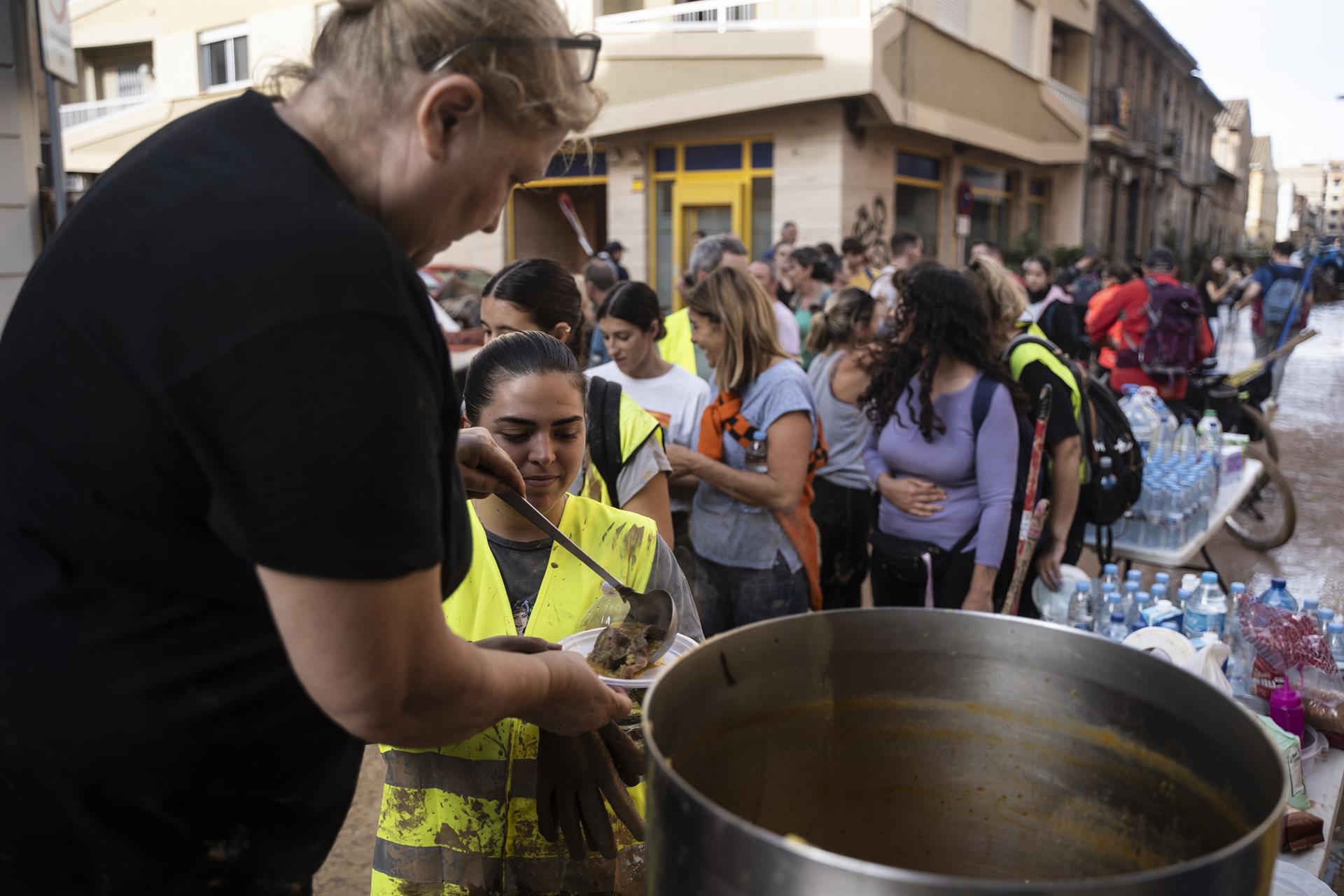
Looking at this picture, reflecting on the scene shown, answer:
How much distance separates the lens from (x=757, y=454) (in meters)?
3.80

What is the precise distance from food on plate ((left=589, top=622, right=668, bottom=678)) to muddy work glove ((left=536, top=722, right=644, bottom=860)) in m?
0.13

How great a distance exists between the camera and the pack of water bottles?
182 inches

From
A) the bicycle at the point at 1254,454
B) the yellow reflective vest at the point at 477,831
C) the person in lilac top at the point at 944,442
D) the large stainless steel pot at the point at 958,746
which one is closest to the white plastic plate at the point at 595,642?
the yellow reflective vest at the point at 477,831

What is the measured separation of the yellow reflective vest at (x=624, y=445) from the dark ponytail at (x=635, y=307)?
0.96 m

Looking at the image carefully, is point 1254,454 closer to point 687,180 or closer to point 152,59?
point 687,180

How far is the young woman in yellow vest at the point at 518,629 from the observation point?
5.96 ft

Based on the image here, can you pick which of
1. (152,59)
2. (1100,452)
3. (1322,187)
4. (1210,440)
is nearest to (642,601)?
(1100,452)

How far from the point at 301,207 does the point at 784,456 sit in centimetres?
292

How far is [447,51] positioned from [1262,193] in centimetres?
8802

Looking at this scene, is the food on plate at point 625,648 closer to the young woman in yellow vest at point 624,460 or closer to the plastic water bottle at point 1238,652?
the young woman in yellow vest at point 624,460

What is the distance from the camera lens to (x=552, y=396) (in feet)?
7.55

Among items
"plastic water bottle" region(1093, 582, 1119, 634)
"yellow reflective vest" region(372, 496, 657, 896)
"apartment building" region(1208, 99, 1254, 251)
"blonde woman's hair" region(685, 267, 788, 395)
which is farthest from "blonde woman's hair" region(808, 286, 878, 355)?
"apartment building" region(1208, 99, 1254, 251)

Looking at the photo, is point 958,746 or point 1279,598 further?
point 1279,598

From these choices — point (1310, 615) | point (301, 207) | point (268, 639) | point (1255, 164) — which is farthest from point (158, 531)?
point (1255, 164)
